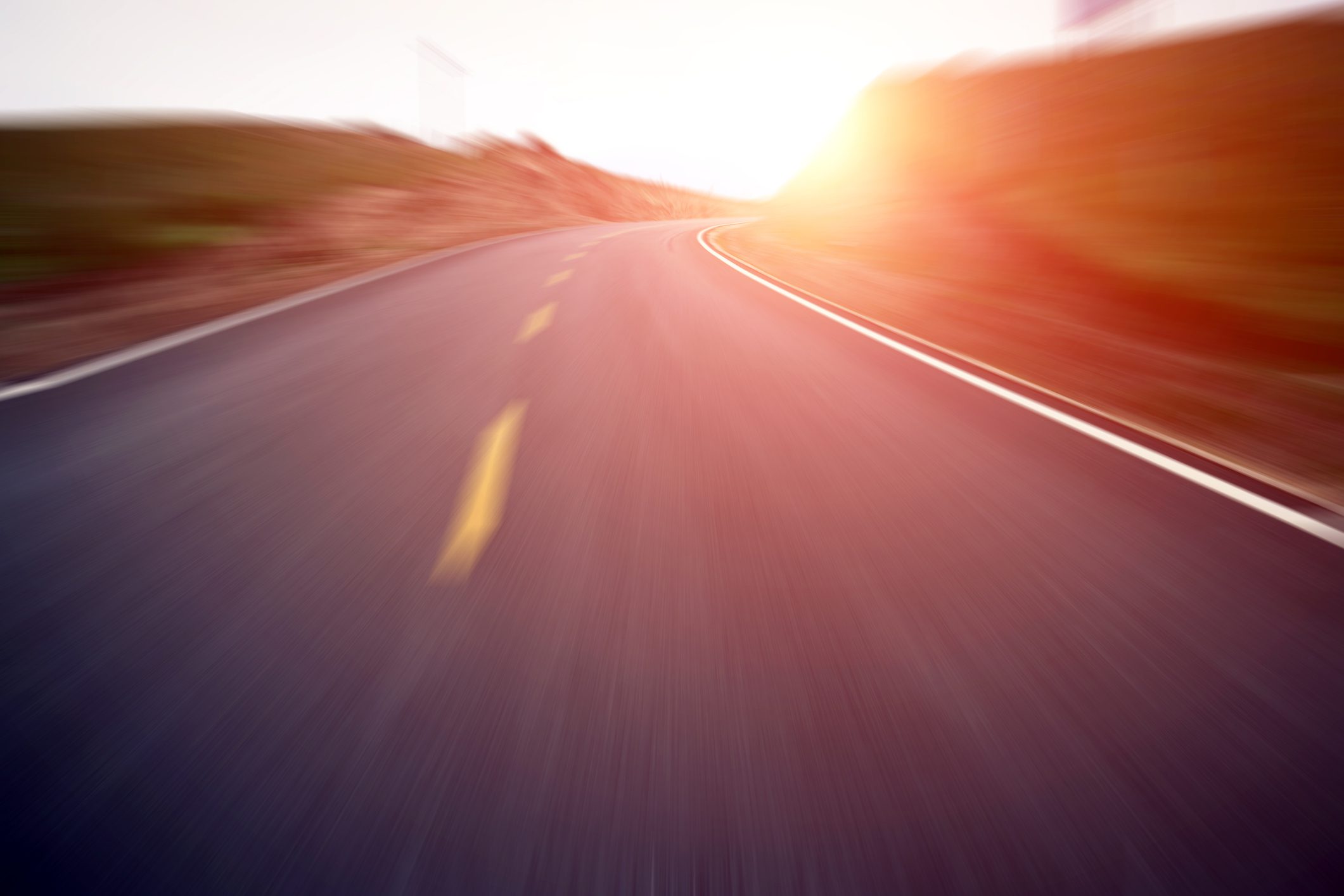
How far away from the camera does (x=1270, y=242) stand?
8516mm

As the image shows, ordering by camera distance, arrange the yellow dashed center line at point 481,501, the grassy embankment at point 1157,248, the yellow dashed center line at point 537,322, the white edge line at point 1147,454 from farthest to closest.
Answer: the yellow dashed center line at point 537,322, the grassy embankment at point 1157,248, the white edge line at point 1147,454, the yellow dashed center line at point 481,501

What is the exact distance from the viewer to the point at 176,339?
22.6 feet

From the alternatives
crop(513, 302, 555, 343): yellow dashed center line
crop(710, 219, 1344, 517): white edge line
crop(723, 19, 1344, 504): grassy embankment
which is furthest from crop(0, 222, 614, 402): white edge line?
crop(723, 19, 1344, 504): grassy embankment

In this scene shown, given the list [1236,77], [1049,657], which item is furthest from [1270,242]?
[1049,657]

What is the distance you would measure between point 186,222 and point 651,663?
16.4 metres

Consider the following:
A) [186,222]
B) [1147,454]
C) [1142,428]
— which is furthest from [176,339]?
[186,222]

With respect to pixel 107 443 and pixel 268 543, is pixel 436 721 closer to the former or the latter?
pixel 268 543

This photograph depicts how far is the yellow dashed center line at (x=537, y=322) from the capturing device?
684 centimetres

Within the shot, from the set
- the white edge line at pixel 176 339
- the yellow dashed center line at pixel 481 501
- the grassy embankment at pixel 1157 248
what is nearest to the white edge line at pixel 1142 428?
the grassy embankment at pixel 1157 248

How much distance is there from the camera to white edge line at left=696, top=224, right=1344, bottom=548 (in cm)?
294

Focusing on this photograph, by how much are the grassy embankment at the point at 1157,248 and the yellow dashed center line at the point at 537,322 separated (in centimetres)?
434

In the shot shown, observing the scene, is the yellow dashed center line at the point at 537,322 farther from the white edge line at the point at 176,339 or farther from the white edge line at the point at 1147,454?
the white edge line at the point at 1147,454

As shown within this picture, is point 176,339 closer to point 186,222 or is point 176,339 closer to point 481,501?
point 481,501

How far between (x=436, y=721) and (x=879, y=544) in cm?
185
